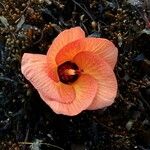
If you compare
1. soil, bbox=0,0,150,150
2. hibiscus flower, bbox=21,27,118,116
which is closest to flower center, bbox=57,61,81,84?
hibiscus flower, bbox=21,27,118,116

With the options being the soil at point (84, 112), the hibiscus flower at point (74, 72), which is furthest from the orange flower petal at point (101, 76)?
the soil at point (84, 112)

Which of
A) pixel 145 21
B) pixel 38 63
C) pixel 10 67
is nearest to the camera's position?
pixel 38 63

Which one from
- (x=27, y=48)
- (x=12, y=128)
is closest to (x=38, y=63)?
(x=27, y=48)

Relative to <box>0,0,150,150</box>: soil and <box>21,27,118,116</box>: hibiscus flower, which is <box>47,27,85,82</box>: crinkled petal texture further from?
<box>0,0,150,150</box>: soil

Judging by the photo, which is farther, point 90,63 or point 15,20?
point 15,20

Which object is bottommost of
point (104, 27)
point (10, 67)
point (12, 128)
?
point (12, 128)

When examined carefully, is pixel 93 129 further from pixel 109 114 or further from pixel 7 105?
pixel 7 105

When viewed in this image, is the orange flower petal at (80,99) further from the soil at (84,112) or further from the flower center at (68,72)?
the soil at (84,112)
